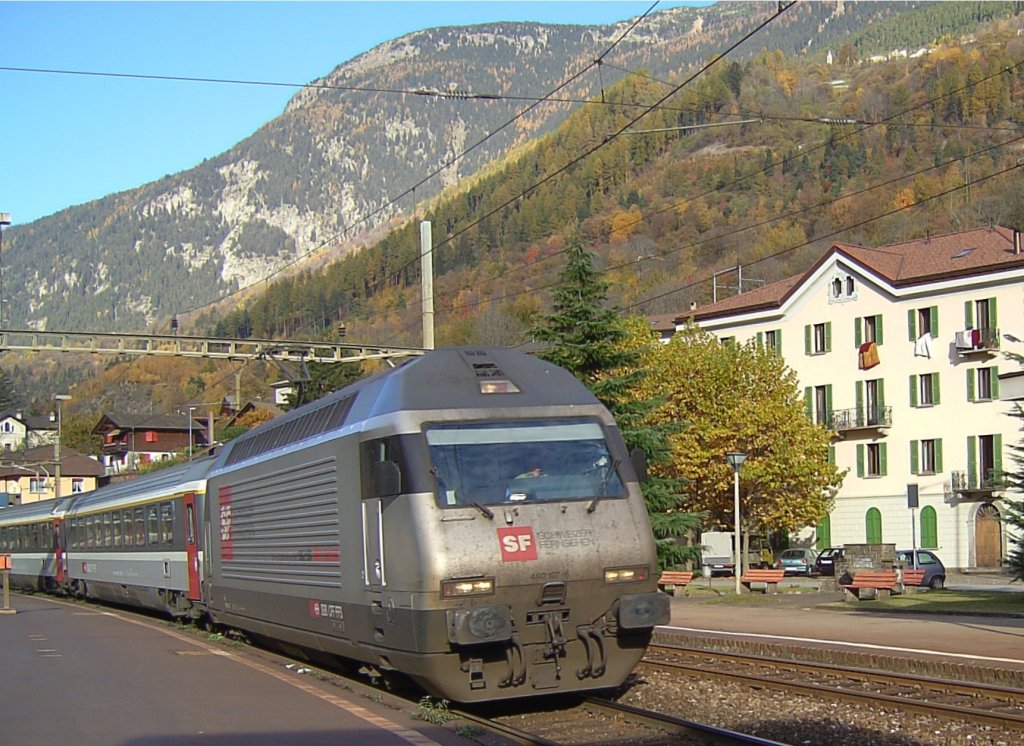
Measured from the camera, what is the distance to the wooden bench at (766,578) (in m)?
34.9

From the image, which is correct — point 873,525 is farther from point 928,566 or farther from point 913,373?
point 928,566

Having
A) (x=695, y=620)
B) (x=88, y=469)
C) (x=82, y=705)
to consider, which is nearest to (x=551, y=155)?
(x=88, y=469)

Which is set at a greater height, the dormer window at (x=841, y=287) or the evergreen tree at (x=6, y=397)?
the evergreen tree at (x=6, y=397)

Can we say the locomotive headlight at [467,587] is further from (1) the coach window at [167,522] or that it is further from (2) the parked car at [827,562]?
(2) the parked car at [827,562]

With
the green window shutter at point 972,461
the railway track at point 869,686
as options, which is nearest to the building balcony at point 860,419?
the green window shutter at point 972,461

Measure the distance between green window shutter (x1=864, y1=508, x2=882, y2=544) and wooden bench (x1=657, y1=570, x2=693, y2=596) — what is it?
24173 mm

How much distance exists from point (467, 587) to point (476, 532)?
0.51 meters

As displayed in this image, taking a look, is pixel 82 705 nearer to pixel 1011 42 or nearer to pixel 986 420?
pixel 986 420

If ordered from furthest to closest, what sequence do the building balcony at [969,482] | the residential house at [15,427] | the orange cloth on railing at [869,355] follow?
1. the residential house at [15,427]
2. the orange cloth on railing at [869,355]
3. the building balcony at [969,482]

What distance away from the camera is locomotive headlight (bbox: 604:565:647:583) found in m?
12.8

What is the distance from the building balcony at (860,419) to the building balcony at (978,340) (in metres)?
4.85

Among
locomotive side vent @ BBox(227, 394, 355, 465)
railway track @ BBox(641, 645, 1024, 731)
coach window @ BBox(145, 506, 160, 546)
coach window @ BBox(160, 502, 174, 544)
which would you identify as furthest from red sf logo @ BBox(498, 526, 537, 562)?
coach window @ BBox(145, 506, 160, 546)

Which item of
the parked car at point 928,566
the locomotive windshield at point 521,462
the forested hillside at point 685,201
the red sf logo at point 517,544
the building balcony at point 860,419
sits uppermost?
the forested hillside at point 685,201

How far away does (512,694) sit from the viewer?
12320 mm
